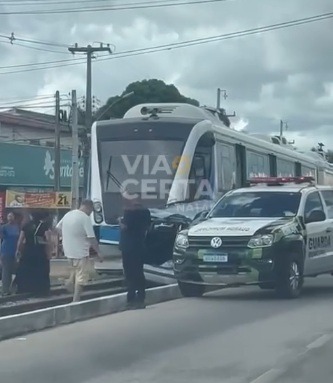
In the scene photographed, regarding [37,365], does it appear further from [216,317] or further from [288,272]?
[288,272]

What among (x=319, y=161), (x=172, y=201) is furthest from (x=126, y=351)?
(x=319, y=161)

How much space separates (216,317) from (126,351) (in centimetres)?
344

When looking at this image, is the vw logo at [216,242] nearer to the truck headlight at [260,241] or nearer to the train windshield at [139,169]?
the truck headlight at [260,241]

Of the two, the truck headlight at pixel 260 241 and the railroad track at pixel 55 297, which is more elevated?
the truck headlight at pixel 260 241

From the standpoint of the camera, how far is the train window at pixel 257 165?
26.6 m

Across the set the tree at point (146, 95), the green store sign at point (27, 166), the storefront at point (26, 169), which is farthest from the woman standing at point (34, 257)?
the tree at point (146, 95)

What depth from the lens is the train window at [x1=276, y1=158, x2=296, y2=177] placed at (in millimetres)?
30398

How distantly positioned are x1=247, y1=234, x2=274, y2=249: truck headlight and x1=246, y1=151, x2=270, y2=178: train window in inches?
379

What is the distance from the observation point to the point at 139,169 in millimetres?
22531

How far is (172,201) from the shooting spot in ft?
72.0

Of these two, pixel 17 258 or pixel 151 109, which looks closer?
pixel 17 258

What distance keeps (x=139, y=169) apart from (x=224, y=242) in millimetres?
6131

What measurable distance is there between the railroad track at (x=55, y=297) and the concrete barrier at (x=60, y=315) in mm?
1602

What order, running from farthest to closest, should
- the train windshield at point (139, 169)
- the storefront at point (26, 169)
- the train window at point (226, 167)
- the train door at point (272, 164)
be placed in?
the storefront at point (26, 169) < the train door at point (272, 164) < the train window at point (226, 167) < the train windshield at point (139, 169)
